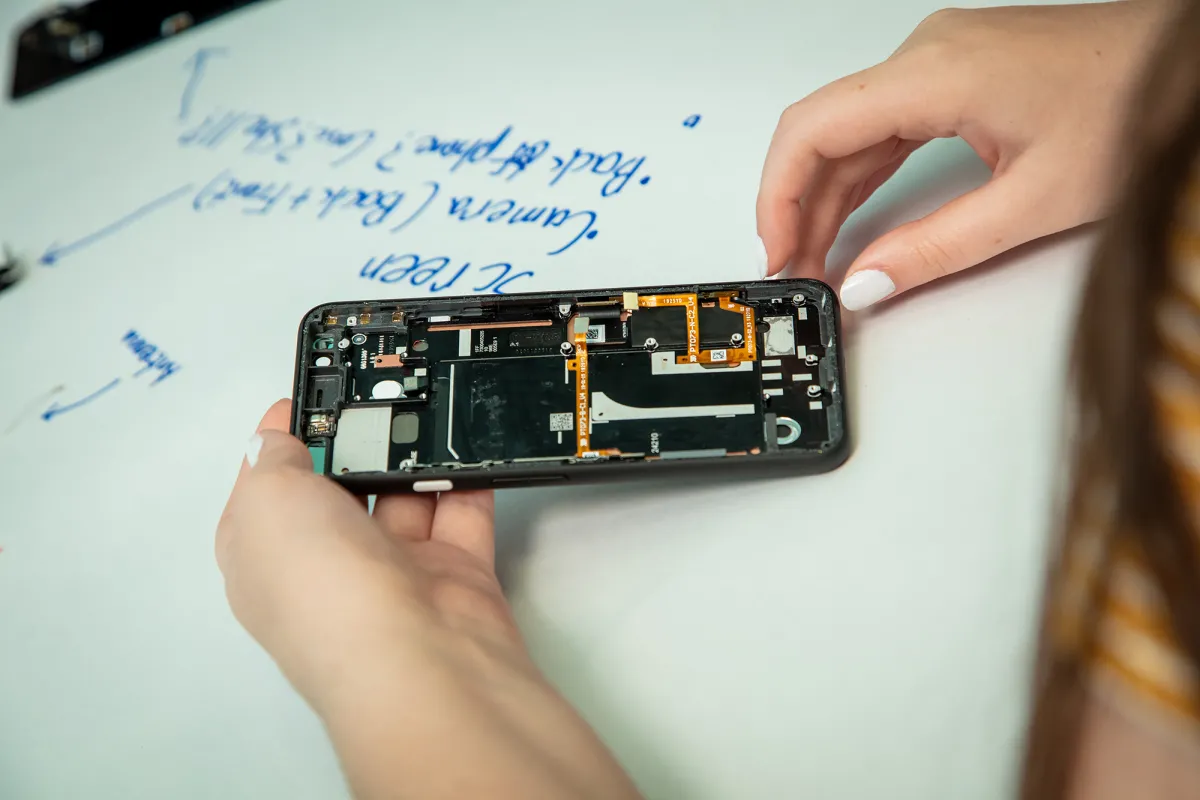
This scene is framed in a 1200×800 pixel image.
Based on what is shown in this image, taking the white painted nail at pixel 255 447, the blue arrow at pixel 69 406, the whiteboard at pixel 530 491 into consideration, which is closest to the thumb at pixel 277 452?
the white painted nail at pixel 255 447

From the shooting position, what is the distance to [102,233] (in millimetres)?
788

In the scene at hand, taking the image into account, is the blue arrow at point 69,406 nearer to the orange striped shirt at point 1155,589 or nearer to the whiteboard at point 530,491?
the whiteboard at point 530,491

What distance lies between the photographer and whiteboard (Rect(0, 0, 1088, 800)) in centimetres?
52

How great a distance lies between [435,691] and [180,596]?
282 millimetres

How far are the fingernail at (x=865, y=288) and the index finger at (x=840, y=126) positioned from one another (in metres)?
0.06

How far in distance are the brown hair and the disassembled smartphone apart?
249 millimetres

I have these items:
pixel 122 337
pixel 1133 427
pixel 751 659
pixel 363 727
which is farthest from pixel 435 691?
pixel 122 337

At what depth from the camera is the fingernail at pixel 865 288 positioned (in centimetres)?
58

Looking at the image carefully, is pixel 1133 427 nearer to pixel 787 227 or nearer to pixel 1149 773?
pixel 1149 773

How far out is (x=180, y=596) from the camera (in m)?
0.61

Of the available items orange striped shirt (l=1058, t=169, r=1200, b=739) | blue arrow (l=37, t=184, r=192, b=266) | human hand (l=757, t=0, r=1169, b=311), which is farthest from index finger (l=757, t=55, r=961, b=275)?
blue arrow (l=37, t=184, r=192, b=266)

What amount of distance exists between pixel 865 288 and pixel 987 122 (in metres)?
0.12

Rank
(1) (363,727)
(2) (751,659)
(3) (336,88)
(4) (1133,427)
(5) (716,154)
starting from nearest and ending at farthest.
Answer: (4) (1133,427) < (1) (363,727) < (2) (751,659) < (5) (716,154) < (3) (336,88)

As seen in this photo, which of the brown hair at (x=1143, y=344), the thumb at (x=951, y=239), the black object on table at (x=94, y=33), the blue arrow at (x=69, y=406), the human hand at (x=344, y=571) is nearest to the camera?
the brown hair at (x=1143, y=344)
